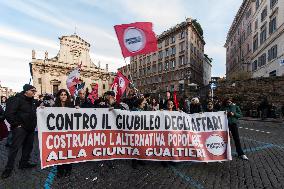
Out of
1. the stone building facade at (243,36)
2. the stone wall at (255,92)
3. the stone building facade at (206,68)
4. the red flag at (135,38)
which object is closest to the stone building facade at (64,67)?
the stone building facade at (206,68)

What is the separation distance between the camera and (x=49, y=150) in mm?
5160

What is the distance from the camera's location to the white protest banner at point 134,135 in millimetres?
5348

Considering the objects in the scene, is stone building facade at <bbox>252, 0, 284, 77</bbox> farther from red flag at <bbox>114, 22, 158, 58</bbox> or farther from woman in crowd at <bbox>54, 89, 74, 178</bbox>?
woman in crowd at <bbox>54, 89, 74, 178</bbox>

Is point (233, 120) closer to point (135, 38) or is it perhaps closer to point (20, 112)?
point (135, 38)

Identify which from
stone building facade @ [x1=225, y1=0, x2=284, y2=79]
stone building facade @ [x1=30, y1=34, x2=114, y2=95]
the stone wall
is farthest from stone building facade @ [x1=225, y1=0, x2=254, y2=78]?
stone building facade @ [x1=30, y1=34, x2=114, y2=95]

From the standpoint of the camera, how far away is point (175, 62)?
60.3m

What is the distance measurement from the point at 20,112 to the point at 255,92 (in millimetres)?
27072

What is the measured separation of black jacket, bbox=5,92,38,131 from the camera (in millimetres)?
5660

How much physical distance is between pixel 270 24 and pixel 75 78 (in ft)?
91.2

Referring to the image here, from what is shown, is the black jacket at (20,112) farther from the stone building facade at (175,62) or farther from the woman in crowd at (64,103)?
the stone building facade at (175,62)

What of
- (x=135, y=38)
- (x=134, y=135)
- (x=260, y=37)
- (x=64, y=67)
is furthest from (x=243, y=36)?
(x=134, y=135)

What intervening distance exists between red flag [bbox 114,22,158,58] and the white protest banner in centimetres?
276

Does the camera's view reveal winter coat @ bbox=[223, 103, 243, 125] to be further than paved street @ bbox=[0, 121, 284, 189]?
Yes

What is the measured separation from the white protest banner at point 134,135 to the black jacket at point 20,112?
833 mm
